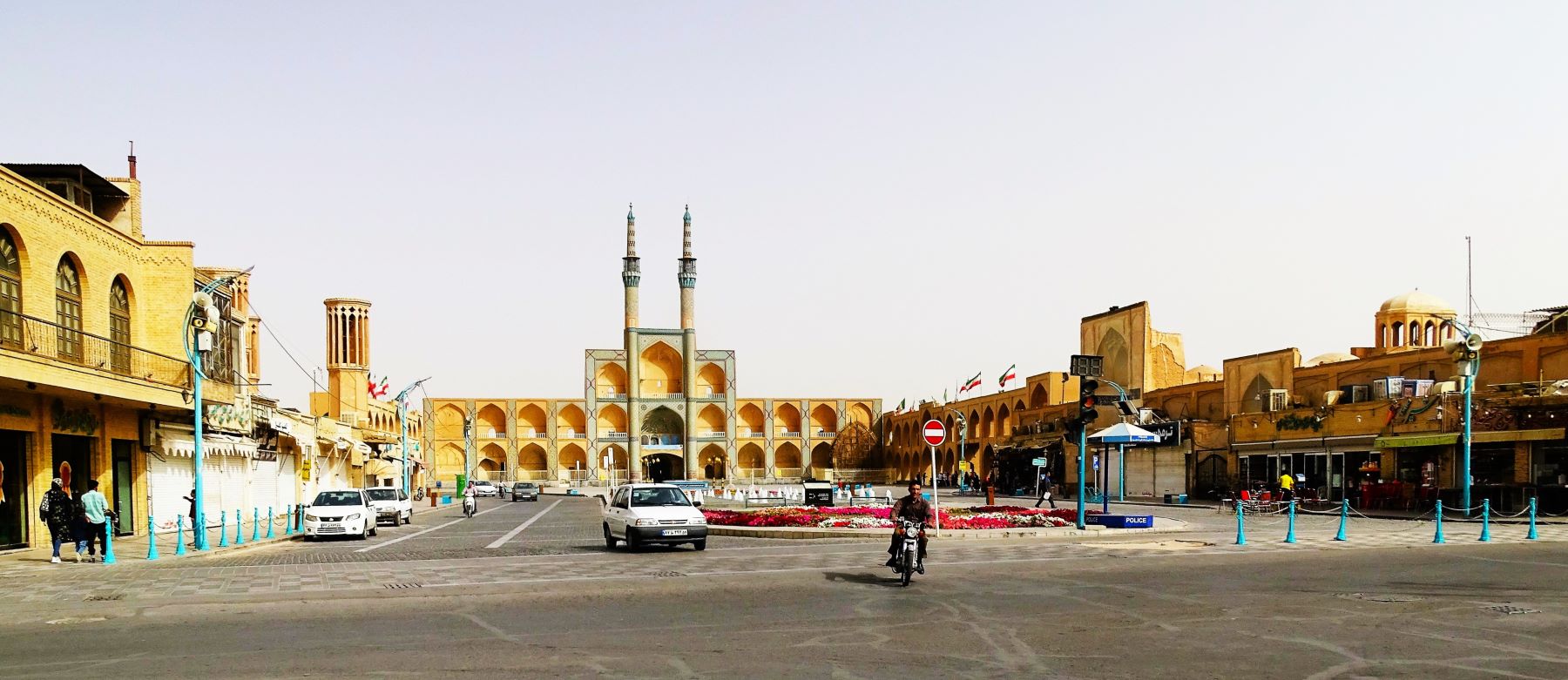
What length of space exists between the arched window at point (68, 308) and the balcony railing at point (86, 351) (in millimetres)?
18

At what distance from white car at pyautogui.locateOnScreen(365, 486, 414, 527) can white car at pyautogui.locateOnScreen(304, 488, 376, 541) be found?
385 centimetres

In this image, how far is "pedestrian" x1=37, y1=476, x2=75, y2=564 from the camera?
1964cm

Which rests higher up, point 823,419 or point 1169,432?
point 1169,432

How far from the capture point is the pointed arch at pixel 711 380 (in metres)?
97.4

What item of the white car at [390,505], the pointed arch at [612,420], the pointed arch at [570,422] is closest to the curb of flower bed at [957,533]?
the white car at [390,505]

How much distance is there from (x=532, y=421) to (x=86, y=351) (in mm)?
75256

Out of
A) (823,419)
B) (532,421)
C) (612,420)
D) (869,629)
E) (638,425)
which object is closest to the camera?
(869,629)

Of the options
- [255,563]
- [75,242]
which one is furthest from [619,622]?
[75,242]

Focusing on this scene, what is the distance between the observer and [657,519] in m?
20.6

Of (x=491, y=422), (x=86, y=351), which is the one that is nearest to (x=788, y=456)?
(x=491, y=422)

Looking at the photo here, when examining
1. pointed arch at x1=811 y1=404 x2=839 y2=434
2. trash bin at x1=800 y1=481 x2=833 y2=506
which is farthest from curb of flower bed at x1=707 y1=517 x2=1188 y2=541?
pointed arch at x1=811 y1=404 x2=839 y2=434

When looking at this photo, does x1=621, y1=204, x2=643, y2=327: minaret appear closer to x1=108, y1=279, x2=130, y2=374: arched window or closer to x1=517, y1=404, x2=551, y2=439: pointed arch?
x1=517, y1=404, x2=551, y2=439: pointed arch

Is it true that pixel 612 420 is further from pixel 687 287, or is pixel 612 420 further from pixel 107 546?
pixel 107 546

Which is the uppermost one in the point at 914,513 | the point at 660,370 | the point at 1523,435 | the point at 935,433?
the point at 660,370
